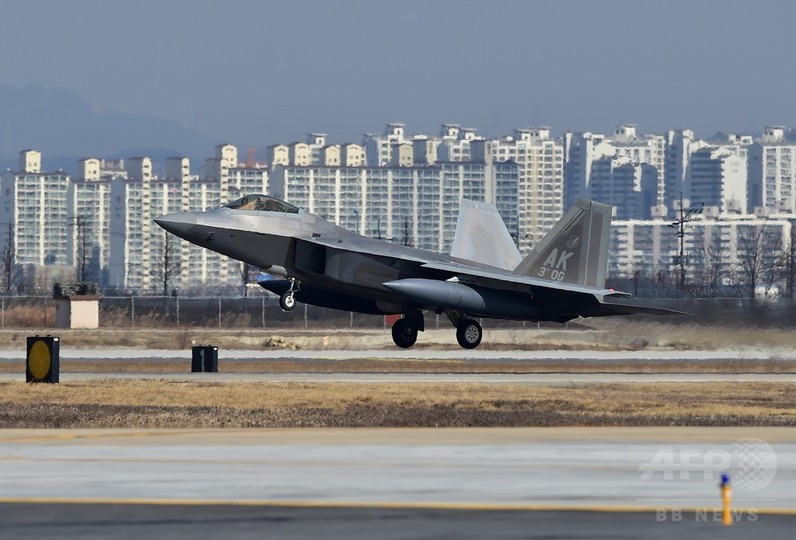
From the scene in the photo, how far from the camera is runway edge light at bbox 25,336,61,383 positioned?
87.4 ft

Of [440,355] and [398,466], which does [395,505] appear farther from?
[440,355]

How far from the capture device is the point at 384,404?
21922 millimetres

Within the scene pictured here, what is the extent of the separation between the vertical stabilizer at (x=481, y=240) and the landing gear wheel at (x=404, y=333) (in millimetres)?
2651

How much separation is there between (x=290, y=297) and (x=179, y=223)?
2871 mm

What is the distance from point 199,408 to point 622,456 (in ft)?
26.6

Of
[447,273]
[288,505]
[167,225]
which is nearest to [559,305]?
[447,273]

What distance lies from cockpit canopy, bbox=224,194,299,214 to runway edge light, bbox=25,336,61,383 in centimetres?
654

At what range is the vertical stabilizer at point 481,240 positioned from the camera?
37.3m

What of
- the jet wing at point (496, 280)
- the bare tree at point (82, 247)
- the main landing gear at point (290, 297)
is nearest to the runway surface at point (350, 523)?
the main landing gear at point (290, 297)

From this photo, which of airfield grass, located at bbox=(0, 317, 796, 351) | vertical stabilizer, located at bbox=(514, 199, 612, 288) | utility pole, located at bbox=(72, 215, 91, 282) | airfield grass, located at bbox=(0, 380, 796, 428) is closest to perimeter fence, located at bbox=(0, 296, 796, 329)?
airfield grass, located at bbox=(0, 317, 796, 351)

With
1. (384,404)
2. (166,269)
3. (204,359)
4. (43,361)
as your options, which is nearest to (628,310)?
(204,359)

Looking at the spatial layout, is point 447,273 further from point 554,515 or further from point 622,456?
point 554,515

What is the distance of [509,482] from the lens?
42.5ft

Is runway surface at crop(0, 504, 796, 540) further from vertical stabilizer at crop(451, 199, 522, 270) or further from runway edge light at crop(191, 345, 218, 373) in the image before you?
vertical stabilizer at crop(451, 199, 522, 270)
